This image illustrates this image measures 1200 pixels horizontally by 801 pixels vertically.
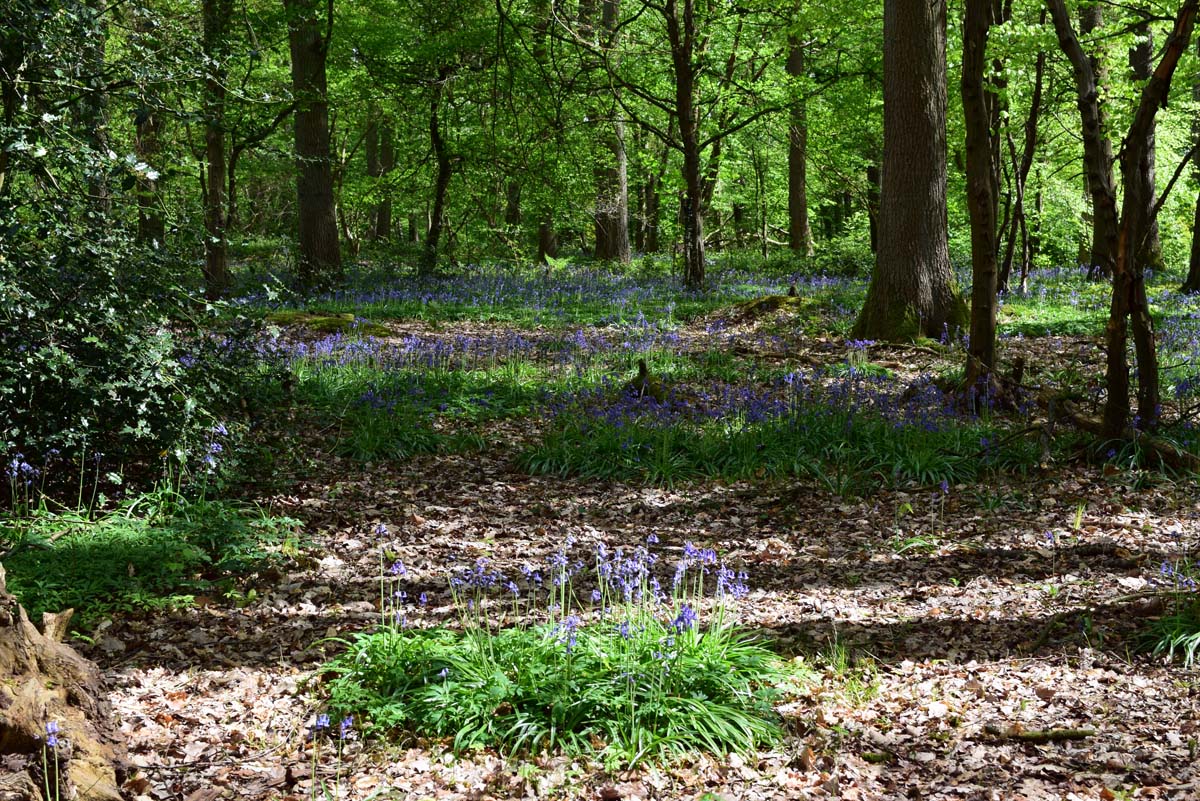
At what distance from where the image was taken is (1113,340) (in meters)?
6.00

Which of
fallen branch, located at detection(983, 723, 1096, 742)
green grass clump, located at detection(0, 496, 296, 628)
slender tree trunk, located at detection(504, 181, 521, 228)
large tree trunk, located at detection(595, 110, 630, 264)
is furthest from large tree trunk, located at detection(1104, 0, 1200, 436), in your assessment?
slender tree trunk, located at detection(504, 181, 521, 228)

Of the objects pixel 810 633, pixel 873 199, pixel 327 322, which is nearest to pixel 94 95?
pixel 810 633

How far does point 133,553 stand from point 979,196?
21.5ft

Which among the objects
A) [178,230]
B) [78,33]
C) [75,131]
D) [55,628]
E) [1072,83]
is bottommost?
[55,628]

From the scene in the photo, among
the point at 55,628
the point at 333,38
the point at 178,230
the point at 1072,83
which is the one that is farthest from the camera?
the point at 333,38

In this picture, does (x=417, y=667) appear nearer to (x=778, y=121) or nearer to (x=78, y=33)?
(x=78, y=33)

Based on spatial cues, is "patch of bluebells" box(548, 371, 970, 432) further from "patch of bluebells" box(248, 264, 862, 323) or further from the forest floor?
"patch of bluebells" box(248, 264, 862, 323)

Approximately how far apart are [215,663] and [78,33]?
3.65m

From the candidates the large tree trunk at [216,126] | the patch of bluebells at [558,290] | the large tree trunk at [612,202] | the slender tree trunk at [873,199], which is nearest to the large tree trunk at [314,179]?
the patch of bluebells at [558,290]

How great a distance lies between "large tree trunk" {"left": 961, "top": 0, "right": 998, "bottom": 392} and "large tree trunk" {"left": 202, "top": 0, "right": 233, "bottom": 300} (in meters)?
5.39

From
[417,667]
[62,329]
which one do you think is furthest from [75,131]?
[417,667]

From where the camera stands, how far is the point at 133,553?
4883mm

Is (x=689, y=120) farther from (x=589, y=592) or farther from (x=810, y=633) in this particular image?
(x=810, y=633)

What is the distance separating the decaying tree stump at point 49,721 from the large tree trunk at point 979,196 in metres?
6.41
